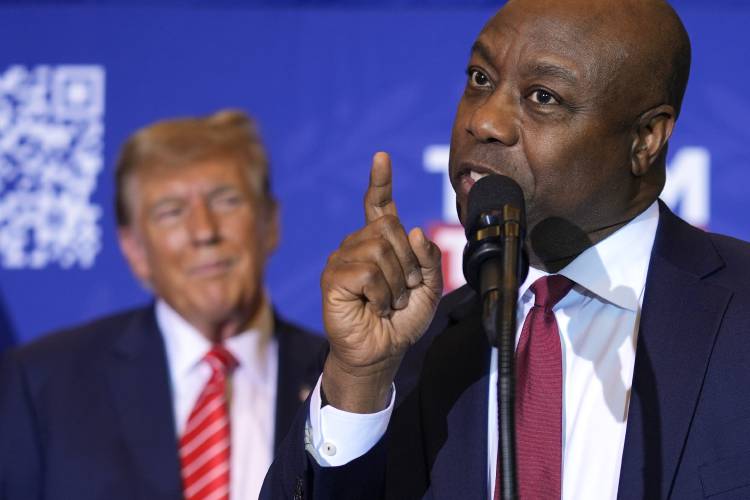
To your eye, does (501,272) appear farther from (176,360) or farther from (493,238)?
(176,360)

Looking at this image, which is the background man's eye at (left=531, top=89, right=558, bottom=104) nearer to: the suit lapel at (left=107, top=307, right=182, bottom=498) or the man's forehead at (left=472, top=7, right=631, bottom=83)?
the man's forehead at (left=472, top=7, right=631, bottom=83)

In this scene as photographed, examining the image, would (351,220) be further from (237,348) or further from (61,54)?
(61,54)

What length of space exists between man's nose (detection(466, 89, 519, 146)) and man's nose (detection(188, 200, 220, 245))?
1265 mm

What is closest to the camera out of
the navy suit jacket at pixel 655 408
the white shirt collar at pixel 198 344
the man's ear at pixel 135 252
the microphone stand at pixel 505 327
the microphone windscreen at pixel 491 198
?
the microphone stand at pixel 505 327

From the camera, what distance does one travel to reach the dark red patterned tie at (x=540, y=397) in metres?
1.38

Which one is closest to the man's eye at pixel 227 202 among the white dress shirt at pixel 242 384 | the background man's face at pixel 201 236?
the background man's face at pixel 201 236

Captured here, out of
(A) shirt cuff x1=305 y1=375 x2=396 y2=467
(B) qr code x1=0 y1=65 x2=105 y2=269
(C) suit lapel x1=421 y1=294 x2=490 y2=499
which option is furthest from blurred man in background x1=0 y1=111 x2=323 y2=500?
(A) shirt cuff x1=305 y1=375 x2=396 y2=467

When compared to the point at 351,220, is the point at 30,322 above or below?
below

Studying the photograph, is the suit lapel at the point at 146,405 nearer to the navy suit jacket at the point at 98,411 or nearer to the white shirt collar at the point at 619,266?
the navy suit jacket at the point at 98,411

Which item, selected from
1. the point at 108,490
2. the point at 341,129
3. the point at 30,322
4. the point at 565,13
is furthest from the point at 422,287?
the point at 30,322

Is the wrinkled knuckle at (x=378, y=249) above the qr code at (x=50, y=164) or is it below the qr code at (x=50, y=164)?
below

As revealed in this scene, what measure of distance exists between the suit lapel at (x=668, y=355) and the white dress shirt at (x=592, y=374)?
0.04 meters

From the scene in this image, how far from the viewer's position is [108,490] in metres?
2.27

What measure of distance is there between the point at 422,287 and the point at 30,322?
1.64 meters
